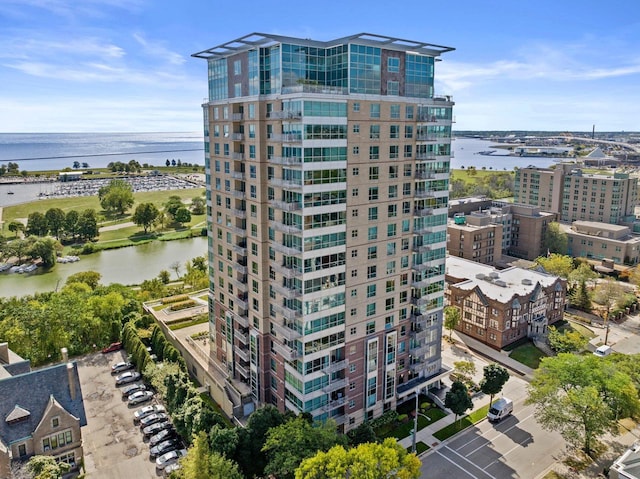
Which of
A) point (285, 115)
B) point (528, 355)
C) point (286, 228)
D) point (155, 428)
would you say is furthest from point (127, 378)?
point (528, 355)

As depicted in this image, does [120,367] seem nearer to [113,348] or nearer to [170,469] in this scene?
[113,348]

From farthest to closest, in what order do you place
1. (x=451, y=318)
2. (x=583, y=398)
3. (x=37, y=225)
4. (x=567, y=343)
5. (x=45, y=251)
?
1. (x=37, y=225)
2. (x=45, y=251)
3. (x=451, y=318)
4. (x=567, y=343)
5. (x=583, y=398)

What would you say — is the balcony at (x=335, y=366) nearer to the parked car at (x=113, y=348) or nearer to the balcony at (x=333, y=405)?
the balcony at (x=333, y=405)

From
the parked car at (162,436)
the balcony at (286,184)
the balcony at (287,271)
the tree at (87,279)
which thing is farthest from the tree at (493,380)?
the tree at (87,279)

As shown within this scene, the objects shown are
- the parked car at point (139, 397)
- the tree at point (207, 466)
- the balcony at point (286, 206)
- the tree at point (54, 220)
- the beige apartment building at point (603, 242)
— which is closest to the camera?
the tree at point (207, 466)

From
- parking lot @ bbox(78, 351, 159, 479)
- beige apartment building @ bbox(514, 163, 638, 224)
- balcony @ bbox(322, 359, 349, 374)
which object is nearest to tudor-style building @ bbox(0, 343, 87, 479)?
parking lot @ bbox(78, 351, 159, 479)
